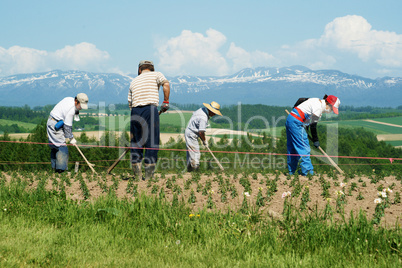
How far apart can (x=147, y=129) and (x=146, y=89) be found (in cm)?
81

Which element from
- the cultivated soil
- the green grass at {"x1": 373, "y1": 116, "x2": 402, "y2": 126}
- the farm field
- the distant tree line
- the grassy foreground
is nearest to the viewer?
the grassy foreground

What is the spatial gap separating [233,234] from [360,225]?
1.47 m

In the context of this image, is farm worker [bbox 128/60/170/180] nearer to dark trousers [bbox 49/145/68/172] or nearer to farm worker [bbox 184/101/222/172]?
farm worker [bbox 184/101/222/172]

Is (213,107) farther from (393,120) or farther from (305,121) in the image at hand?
(393,120)

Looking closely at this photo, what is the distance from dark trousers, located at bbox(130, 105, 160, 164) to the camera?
23.5ft

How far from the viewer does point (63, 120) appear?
28.2 feet

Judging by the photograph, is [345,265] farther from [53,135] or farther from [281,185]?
[53,135]

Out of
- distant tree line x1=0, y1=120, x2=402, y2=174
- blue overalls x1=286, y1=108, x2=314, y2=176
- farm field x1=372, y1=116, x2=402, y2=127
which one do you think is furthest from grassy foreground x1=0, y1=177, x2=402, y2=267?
farm field x1=372, y1=116, x2=402, y2=127

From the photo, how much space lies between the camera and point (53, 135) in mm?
8711

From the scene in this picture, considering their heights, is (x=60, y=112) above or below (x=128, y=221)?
above

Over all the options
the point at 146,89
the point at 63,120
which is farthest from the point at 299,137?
the point at 63,120

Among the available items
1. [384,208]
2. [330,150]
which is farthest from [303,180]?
[330,150]

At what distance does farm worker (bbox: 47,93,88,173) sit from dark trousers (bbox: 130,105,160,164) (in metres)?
1.78

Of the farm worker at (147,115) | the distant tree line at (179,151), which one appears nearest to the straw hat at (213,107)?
the farm worker at (147,115)
